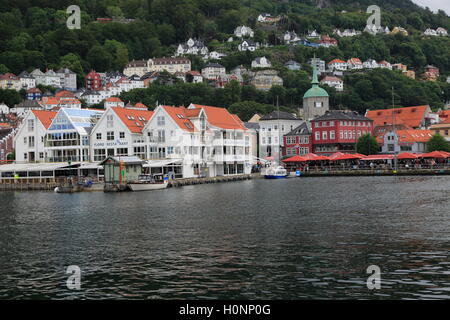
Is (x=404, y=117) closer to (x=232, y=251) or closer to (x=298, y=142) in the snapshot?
(x=298, y=142)

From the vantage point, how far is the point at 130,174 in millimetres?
79062

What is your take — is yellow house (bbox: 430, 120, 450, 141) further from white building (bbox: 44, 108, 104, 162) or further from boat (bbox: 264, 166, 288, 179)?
white building (bbox: 44, 108, 104, 162)

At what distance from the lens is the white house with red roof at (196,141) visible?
89.8 m

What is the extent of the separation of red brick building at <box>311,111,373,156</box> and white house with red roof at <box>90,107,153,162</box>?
162 feet

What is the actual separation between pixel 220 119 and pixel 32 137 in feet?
104

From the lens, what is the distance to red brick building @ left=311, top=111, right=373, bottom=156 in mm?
127312

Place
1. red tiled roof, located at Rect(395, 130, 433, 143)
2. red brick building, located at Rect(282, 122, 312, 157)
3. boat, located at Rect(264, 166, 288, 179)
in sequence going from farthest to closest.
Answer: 1. red brick building, located at Rect(282, 122, 312, 157)
2. red tiled roof, located at Rect(395, 130, 433, 143)
3. boat, located at Rect(264, 166, 288, 179)

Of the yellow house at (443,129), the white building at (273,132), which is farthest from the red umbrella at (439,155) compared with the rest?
the white building at (273,132)

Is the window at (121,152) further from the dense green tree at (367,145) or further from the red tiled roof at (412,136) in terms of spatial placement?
the red tiled roof at (412,136)

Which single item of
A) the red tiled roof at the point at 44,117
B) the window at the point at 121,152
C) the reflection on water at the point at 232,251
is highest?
the red tiled roof at the point at 44,117

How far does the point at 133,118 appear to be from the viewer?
94.5 meters

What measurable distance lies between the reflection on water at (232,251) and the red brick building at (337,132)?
80.5 metres

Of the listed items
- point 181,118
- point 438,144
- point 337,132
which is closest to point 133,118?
point 181,118

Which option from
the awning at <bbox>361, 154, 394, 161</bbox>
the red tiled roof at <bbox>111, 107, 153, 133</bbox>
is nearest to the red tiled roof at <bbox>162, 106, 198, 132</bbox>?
the red tiled roof at <bbox>111, 107, 153, 133</bbox>
